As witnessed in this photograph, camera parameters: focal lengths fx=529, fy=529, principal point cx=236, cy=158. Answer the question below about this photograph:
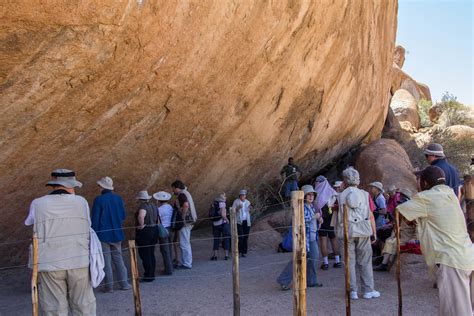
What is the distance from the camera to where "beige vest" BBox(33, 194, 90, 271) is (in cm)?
487

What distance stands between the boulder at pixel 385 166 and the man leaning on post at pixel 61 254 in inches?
351

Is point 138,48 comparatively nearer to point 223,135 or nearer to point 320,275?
point 223,135

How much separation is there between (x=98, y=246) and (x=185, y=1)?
3.41m

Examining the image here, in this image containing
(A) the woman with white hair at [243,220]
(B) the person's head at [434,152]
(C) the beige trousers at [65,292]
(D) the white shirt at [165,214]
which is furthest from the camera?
(A) the woman with white hair at [243,220]

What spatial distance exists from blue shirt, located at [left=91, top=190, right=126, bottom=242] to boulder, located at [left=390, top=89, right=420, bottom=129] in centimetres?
2394

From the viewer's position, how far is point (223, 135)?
10250 mm

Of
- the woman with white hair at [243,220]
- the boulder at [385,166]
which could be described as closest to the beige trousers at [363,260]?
the woman with white hair at [243,220]

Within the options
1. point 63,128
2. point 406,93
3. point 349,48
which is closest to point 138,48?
point 63,128

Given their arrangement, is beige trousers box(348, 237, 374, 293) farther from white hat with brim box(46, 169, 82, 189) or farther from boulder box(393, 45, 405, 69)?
boulder box(393, 45, 405, 69)

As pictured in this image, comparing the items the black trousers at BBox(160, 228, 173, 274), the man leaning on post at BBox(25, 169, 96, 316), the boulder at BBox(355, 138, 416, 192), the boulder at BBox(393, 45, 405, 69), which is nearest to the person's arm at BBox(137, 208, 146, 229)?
the black trousers at BBox(160, 228, 173, 274)

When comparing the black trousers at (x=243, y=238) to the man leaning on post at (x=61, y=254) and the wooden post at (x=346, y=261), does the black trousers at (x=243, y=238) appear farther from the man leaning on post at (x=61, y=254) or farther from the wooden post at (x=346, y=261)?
the man leaning on post at (x=61, y=254)

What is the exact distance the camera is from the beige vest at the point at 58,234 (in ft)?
16.0

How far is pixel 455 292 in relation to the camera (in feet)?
15.4

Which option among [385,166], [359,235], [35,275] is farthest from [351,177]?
[385,166]
